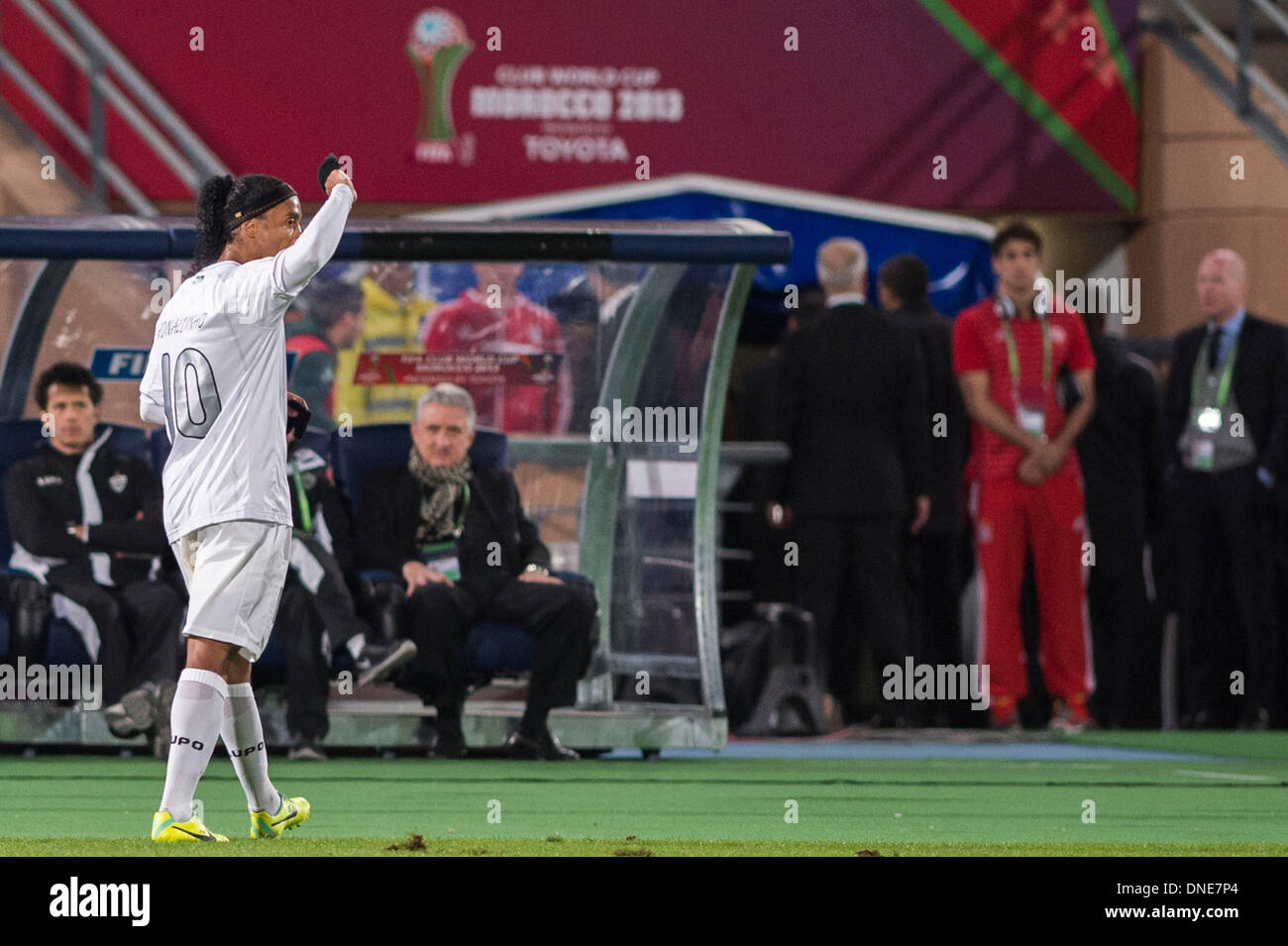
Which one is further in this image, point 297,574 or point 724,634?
point 724,634

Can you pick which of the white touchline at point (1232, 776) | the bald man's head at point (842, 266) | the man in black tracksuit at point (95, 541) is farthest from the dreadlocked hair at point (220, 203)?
the bald man's head at point (842, 266)

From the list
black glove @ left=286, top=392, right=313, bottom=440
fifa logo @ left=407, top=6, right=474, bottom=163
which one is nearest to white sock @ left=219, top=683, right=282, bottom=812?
black glove @ left=286, top=392, right=313, bottom=440

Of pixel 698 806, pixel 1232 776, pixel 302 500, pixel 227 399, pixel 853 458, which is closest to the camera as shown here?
pixel 227 399

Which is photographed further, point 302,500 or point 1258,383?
→ point 1258,383

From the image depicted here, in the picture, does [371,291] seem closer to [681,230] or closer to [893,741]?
[681,230]

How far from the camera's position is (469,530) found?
34.3 ft

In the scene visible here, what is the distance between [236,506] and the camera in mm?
6516

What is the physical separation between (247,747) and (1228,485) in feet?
23.2

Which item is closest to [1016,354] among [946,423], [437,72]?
[946,423]

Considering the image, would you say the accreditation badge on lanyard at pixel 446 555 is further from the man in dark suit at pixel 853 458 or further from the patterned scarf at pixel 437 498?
the man in dark suit at pixel 853 458

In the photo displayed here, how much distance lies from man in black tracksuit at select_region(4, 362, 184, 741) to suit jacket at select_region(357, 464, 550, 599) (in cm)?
87

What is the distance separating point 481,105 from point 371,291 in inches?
203

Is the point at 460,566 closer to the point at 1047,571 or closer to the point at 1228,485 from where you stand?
the point at 1047,571
